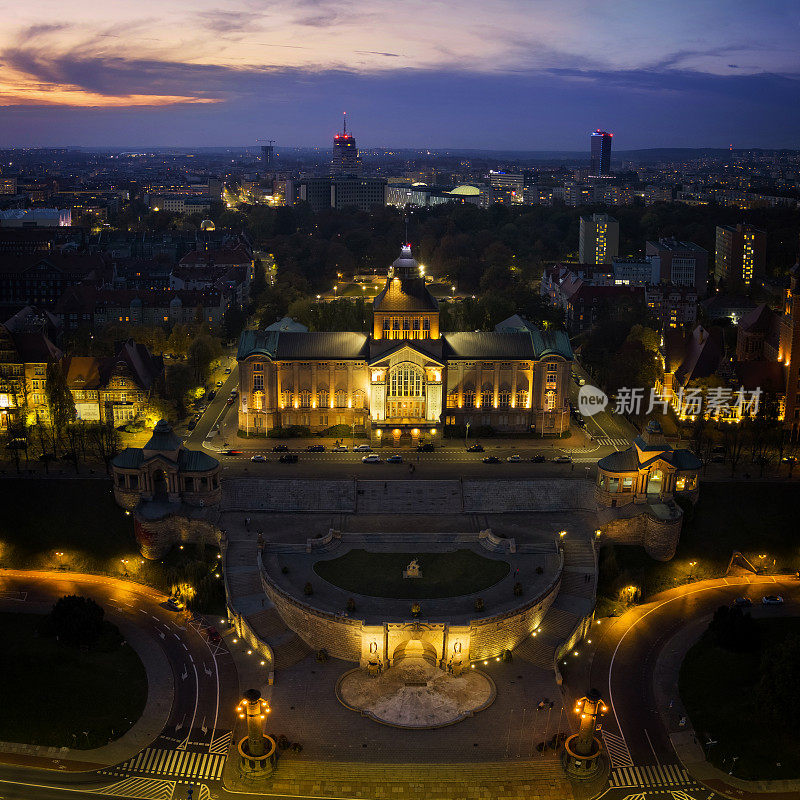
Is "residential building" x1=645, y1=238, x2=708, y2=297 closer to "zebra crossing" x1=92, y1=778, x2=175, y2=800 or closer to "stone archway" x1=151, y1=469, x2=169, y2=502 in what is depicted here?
"stone archway" x1=151, y1=469, x2=169, y2=502

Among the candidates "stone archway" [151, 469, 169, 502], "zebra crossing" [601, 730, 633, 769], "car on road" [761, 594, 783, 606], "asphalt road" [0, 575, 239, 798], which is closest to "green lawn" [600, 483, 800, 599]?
"car on road" [761, 594, 783, 606]

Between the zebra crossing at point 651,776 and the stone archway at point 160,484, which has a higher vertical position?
the stone archway at point 160,484

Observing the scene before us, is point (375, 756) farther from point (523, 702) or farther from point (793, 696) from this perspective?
point (793, 696)

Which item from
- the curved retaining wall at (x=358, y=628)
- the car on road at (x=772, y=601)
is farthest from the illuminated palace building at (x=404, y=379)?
the curved retaining wall at (x=358, y=628)

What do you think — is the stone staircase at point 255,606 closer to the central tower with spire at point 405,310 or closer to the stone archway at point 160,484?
the stone archway at point 160,484

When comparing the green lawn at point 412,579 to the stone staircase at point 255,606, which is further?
the green lawn at point 412,579

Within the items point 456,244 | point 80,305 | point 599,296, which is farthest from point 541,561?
point 456,244
